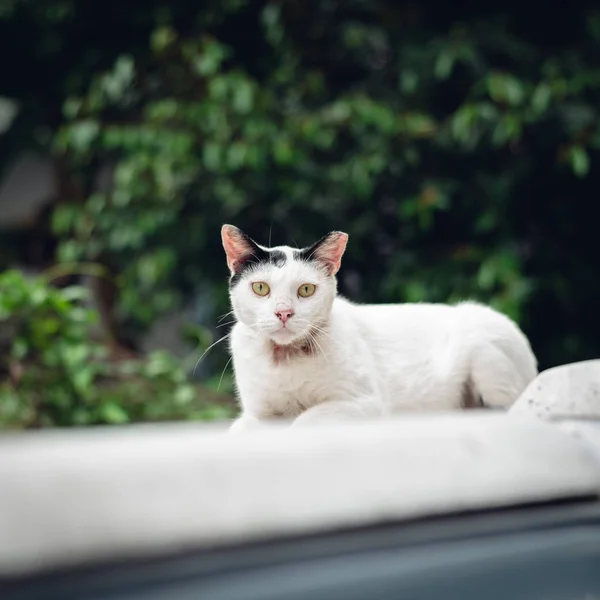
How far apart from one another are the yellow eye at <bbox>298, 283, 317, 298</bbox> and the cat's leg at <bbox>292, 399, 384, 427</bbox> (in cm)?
14

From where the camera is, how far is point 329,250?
1034mm

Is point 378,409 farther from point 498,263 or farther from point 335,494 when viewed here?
point 498,263

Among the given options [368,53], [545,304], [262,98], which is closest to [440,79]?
[368,53]

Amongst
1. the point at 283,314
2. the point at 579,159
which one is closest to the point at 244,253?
the point at 283,314

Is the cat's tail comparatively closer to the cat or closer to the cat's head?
the cat

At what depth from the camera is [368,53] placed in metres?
3.07

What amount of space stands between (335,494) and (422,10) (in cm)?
293

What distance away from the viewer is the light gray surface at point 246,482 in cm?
46

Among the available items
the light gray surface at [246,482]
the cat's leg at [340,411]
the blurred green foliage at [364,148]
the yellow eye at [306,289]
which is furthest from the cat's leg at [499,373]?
the blurred green foliage at [364,148]

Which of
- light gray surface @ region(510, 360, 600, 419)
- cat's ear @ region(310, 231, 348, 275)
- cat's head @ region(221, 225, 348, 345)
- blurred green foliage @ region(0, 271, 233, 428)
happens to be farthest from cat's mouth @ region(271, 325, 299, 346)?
blurred green foliage @ region(0, 271, 233, 428)

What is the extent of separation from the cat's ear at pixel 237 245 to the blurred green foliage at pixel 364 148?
1649 mm

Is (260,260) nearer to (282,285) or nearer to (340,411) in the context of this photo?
(282,285)

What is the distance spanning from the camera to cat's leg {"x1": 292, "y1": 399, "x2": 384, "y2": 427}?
952 millimetres

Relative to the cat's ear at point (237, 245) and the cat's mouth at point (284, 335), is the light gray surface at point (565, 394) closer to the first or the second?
the cat's mouth at point (284, 335)
